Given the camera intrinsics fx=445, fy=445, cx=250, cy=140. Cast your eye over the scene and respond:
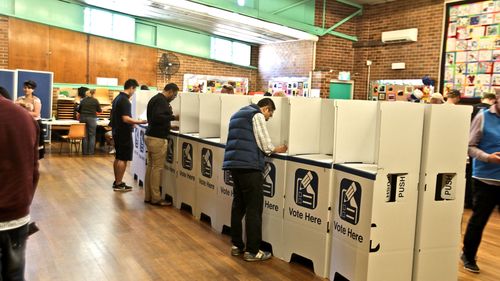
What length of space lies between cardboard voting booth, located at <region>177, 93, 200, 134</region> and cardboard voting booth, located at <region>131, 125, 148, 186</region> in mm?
1165

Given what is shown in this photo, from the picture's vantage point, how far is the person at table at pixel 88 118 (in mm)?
9523

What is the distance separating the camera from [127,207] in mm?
5453

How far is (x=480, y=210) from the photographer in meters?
3.69

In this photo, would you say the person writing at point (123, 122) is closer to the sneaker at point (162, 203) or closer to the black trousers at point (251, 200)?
the sneaker at point (162, 203)

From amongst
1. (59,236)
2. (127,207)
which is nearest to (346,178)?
(59,236)

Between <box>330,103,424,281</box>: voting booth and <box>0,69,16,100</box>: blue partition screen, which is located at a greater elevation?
<box>0,69,16,100</box>: blue partition screen

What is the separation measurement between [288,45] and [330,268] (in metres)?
9.44

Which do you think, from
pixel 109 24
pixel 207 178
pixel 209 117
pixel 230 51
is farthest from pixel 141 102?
pixel 230 51

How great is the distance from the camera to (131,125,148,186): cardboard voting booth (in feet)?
21.7

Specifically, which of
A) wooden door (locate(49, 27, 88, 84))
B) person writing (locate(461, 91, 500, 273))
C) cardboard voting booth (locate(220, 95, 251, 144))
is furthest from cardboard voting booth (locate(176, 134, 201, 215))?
wooden door (locate(49, 27, 88, 84))

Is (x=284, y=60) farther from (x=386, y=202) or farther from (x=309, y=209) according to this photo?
(x=386, y=202)

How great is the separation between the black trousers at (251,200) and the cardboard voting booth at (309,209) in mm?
234

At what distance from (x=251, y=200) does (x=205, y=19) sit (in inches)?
296

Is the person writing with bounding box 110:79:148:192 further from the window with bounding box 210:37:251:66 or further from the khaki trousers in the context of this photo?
the window with bounding box 210:37:251:66
